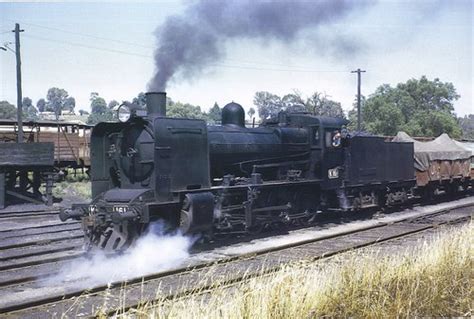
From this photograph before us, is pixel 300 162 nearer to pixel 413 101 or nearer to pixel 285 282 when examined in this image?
pixel 285 282

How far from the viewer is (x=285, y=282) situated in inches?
245

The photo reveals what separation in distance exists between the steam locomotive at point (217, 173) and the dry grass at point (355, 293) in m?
4.65

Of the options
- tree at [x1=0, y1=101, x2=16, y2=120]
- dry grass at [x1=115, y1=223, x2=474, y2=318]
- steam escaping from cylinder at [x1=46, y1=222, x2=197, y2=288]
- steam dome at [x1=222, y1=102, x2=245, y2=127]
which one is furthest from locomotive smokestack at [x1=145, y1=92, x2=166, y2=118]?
tree at [x1=0, y1=101, x2=16, y2=120]

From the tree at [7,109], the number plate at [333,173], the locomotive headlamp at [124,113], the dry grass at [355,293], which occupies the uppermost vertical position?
the tree at [7,109]

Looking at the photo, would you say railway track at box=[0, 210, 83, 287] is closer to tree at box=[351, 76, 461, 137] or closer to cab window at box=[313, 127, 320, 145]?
cab window at box=[313, 127, 320, 145]

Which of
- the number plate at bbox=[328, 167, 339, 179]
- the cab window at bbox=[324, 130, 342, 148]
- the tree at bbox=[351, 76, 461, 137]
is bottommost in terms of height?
the number plate at bbox=[328, 167, 339, 179]

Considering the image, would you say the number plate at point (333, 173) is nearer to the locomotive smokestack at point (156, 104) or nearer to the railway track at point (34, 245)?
the locomotive smokestack at point (156, 104)

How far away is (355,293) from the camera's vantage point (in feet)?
21.7

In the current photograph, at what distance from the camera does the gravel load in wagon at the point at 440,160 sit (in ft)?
72.7

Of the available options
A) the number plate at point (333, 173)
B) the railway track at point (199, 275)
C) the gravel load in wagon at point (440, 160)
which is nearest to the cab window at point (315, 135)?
the number plate at point (333, 173)

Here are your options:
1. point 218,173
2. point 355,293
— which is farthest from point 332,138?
point 355,293

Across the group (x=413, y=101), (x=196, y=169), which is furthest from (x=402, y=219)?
(x=413, y=101)

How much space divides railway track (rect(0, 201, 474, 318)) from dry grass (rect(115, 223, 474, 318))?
59 centimetres

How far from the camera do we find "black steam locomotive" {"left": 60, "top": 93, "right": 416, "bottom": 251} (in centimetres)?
1150
